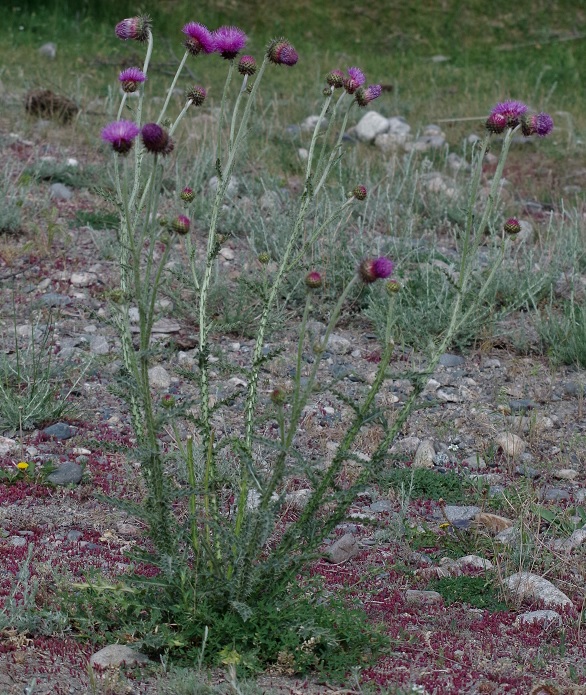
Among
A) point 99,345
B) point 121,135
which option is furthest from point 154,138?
point 99,345

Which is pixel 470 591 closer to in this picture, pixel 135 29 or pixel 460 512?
pixel 460 512

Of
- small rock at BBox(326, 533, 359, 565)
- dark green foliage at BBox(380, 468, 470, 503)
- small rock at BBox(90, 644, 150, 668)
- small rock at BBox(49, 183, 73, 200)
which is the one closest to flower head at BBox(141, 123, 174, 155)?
small rock at BBox(90, 644, 150, 668)

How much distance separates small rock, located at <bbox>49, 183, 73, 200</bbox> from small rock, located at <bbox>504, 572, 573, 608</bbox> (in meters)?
4.43

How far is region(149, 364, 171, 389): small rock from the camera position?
14.7 ft

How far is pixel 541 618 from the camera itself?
2.85 metres

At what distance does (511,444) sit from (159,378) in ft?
5.17

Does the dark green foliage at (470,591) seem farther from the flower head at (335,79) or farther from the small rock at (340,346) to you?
the small rock at (340,346)

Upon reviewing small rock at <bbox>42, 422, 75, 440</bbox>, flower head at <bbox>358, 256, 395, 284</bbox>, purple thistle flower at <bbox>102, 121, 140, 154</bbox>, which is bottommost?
small rock at <bbox>42, 422, 75, 440</bbox>

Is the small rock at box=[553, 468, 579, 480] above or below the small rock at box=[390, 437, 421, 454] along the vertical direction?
above

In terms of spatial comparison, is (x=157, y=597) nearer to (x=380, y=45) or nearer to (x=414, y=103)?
(x=414, y=103)

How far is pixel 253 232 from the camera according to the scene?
5.57 meters

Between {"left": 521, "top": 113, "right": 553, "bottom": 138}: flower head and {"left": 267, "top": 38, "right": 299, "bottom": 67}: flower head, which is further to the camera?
{"left": 521, "top": 113, "right": 553, "bottom": 138}: flower head

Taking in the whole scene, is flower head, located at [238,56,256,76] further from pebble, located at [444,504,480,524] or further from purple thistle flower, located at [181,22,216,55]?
pebble, located at [444,504,480,524]

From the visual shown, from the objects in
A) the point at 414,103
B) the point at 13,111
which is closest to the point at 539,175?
the point at 414,103
